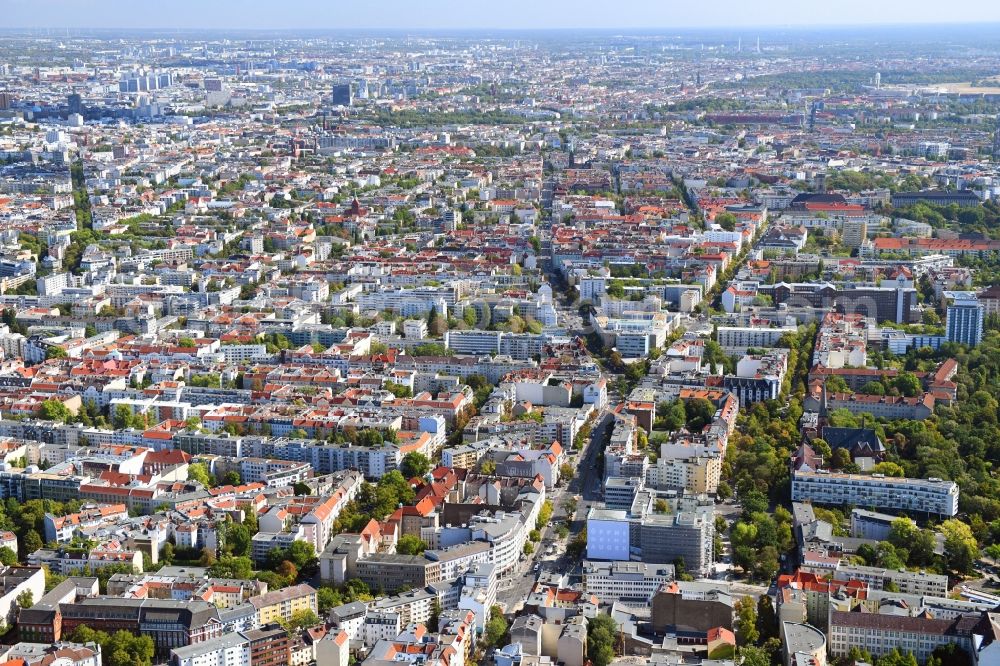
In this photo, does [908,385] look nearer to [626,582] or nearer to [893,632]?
[626,582]

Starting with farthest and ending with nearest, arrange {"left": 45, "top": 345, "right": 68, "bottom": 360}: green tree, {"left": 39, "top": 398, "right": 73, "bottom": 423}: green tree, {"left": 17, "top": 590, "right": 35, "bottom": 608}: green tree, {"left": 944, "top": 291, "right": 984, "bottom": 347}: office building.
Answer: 1. {"left": 944, "top": 291, "right": 984, "bottom": 347}: office building
2. {"left": 45, "top": 345, "right": 68, "bottom": 360}: green tree
3. {"left": 39, "top": 398, "right": 73, "bottom": 423}: green tree
4. {"left": 17, "top": 590, "right": 35, "bottom": 608}: green tree

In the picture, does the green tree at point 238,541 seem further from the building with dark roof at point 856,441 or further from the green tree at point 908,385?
the green tree at point 908,385

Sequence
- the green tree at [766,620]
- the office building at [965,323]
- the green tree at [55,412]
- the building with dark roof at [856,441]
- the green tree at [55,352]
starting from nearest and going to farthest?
the green tree at [766,620] → the building with dark roof at [856,441] → the green tree at [55,412] → the green tree at [55,352] → the office building at [965,323]

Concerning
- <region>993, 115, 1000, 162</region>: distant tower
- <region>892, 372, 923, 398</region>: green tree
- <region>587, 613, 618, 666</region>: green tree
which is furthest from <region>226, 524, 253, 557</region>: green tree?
<region>993, 115, 1000, 162</region>: distant tower

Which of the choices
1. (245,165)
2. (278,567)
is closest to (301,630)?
(278,567)

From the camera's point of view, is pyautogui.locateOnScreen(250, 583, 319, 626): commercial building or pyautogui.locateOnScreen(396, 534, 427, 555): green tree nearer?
pyautogui.locateOnScreen(250, 583, 319, 626): commercial building

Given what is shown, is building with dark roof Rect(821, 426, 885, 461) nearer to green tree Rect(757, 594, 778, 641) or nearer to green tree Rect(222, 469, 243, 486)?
green tree Rect(757, 594, 778, 641)

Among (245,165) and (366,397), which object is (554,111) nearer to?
(245,165)

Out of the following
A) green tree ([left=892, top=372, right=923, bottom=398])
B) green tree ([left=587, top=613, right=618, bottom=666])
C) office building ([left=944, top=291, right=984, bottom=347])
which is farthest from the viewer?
office building ([left=944, top=291, right=984, bottom=347])

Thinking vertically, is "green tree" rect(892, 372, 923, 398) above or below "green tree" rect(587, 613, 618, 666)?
above

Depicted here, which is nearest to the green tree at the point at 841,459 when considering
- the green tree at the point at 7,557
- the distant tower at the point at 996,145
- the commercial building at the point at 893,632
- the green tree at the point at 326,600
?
the commercial building at the point at 893,632

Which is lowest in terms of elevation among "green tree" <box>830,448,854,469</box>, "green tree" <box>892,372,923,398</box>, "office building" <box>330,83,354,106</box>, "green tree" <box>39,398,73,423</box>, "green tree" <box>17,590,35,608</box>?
"green tree" <box>17,590,35,608</box>
